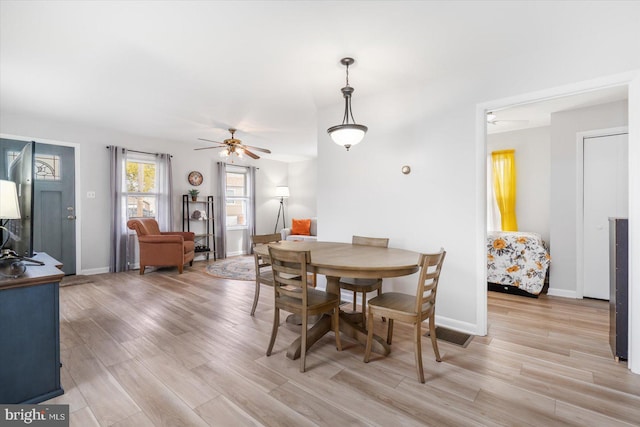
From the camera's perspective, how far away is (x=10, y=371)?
5.30 feet

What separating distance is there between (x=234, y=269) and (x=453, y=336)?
3.94m

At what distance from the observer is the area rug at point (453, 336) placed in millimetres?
2516

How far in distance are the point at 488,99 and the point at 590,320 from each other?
8.20ft

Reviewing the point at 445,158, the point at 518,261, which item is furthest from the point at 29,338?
the point at 518,261

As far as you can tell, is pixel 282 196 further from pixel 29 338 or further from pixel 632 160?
pixel 632 160

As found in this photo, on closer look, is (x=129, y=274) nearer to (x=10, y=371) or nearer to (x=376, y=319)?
(x=10, y=371)

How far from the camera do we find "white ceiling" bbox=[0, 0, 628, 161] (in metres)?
1.97

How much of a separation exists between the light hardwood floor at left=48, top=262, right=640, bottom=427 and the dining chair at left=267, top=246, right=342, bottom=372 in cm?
27

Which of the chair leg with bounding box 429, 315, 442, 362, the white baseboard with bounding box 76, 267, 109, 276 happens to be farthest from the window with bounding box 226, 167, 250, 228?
the chair leg with bounding box 429, 315, 442, 362

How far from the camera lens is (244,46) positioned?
243 cm

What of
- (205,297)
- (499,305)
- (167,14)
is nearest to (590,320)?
(499,305)

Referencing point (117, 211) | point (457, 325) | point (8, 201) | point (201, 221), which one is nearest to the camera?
point (8, 201)

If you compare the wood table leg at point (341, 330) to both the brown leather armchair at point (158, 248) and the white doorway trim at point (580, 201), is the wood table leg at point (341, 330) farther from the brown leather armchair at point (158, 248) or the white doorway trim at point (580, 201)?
the brown leather armchair at point (158, 248)

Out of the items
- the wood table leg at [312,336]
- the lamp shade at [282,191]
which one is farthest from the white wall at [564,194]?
the lamp shade at [282,191]
